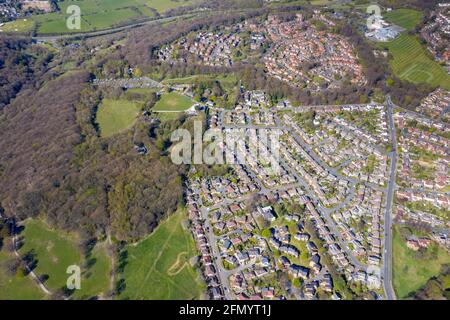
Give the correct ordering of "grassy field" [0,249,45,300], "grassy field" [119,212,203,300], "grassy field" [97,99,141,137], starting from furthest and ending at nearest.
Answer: "grassy field" [97,99,141,137]
"grassy field" [0,249,45,300]
"grassy field" [119,212,203,300]

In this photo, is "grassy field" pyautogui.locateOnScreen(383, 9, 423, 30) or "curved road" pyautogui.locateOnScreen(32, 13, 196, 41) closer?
"grassy field" pyautogui.locateOnScreen(383, 9, 423, 30)

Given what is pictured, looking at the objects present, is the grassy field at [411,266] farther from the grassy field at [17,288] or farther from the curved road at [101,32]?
the curved road at [101,32]

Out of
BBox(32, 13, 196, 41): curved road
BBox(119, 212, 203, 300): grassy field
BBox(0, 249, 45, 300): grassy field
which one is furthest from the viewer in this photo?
BBox(32, 13, 196, 41): curved road

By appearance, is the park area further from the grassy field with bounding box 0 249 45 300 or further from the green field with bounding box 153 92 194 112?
the green field with bounding box 153 92 194 112

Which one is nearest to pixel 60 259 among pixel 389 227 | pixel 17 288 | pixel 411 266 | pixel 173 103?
pixel 17 288

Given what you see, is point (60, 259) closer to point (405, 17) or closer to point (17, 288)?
point (17, 288)

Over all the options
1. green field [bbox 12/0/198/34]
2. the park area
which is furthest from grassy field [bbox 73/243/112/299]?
green field [bbox 12/0/198/34]

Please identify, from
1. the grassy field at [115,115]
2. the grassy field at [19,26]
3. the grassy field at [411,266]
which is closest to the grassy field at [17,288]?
the grassy field at [115,115]

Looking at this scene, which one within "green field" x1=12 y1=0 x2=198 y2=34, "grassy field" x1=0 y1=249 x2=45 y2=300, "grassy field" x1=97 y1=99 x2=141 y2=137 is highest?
"green field" x1=12 y1=0 x2=198 y2=34
